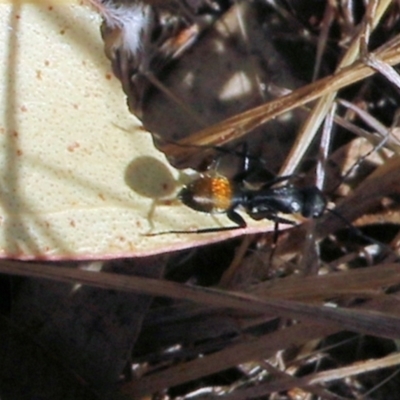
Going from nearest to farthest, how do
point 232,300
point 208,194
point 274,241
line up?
point 232,300 < point 208,194 < point 274,241

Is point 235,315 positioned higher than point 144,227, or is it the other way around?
point 144,227

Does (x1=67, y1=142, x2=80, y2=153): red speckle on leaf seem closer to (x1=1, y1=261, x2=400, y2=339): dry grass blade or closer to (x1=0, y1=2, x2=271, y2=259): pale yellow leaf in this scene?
(x1=0, y1=2, x2=271, y2=259): pale yellow leaf

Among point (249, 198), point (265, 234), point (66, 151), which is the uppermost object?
point (66, 151)

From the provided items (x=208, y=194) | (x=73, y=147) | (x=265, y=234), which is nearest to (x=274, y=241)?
(x=265, y=234)

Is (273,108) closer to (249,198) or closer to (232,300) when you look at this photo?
(249,198)

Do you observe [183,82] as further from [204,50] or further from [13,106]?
[13,106]

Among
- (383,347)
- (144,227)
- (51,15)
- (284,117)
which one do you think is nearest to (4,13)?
(51,15)
